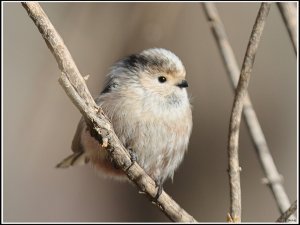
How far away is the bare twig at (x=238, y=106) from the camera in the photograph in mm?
1929

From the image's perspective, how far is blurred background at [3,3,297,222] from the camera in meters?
3.78

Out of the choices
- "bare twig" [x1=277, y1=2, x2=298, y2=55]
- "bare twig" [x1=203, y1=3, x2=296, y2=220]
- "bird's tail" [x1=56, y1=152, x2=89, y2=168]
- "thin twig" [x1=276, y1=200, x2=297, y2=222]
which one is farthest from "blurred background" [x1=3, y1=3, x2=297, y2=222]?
"thin twig" [x1=276, y1=200, x2=297, y2=222]

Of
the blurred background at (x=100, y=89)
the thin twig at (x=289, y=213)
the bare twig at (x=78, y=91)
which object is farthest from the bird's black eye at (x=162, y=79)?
the blurred background at (x=100, y=89)

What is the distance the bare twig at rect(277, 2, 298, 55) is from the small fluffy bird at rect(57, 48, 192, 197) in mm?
719

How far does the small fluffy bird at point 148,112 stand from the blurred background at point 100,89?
3.62ft

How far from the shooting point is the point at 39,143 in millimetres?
3846

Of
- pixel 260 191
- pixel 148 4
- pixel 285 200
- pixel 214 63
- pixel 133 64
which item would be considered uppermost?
pixel 148 4

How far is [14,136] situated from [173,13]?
4.74 feet

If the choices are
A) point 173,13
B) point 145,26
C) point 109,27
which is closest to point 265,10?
point 173,13

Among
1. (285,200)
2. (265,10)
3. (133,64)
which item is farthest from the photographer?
(133,64)

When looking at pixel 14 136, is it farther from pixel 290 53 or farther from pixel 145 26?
pixel 290 53

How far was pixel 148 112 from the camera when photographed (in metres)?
2.47

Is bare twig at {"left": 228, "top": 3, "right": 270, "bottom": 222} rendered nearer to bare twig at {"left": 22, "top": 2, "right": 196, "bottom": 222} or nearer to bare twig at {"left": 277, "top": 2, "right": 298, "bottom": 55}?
bare twig at {"left": 277, "top": 2, "right": 298, "bottom": 55}

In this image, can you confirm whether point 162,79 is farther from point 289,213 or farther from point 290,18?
point 289,213
